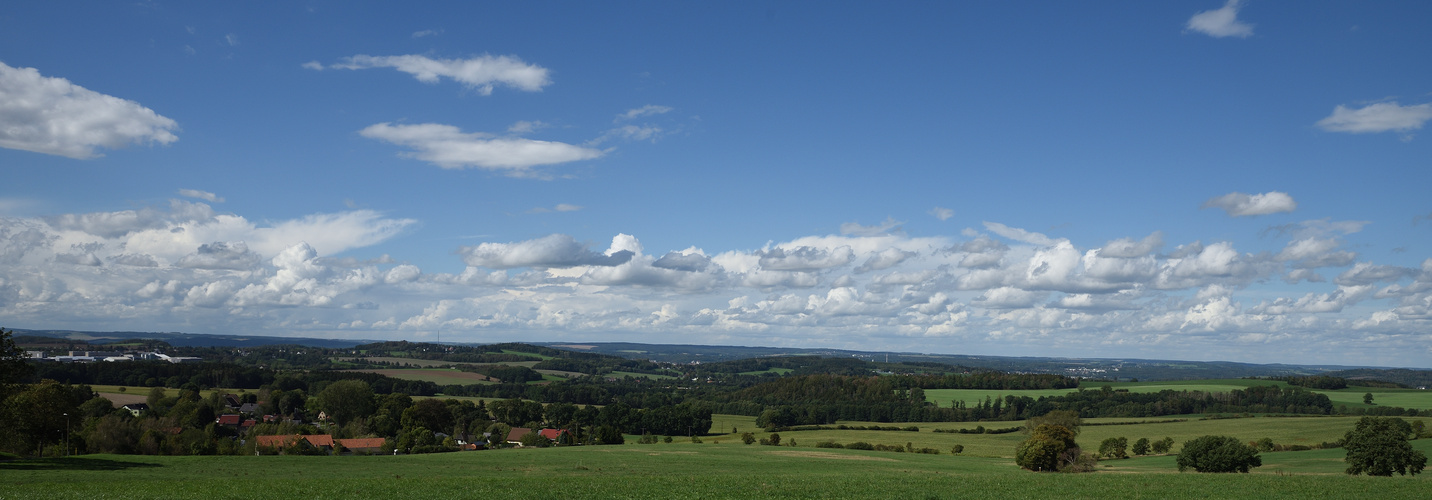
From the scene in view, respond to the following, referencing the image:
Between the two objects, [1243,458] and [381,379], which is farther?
[381,379]

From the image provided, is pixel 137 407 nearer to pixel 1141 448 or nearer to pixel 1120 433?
pixel 1141 448

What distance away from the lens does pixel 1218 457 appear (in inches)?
2068

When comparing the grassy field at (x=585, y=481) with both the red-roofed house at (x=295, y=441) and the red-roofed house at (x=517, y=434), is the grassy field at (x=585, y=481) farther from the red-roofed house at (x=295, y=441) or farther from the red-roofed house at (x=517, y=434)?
the red-roofed house at (x=517, y=434)

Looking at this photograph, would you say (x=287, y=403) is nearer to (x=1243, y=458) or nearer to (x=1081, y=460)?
(x=1081, y=460)

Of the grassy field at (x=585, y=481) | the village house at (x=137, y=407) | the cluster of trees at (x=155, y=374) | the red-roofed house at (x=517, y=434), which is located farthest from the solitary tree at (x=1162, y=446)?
the cluster of trees at (x=155, y=374)

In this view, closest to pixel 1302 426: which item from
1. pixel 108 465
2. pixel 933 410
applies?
pixel 933 410

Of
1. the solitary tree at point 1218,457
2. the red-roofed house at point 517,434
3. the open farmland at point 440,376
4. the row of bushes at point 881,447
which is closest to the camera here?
the solitary tree at point 1218,457

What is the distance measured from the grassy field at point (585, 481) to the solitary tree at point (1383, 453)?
3822 mm

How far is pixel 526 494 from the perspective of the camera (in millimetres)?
28531

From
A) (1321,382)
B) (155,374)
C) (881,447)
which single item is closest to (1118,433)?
(881,447)

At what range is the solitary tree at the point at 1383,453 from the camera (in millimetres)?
43812

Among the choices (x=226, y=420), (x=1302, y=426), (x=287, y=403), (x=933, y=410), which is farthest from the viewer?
(x=933, y=410)

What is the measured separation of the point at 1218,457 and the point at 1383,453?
31.2 feet

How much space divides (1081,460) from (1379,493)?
24.7m
